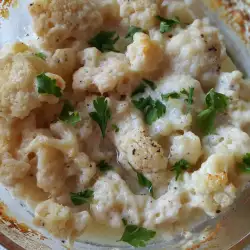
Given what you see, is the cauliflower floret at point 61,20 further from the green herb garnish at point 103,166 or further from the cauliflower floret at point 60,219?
the cauliflower floret at point 60,219

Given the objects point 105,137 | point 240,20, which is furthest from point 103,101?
point 240,20

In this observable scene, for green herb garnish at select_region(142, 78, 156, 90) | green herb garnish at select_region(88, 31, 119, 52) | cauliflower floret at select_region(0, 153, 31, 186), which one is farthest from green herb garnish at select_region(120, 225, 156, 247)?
green herb garnish at select_region(88, 31, 119, 52)

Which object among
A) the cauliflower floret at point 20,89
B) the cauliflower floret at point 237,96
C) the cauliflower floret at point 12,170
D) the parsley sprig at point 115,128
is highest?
the cauliflower floret at point 20,89

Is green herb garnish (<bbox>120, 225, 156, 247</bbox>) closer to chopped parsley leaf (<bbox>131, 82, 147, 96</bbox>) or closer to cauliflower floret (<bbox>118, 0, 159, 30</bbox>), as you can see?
chopped parsley leaf (<bbox>131, 82, 147, 96</bbox>)

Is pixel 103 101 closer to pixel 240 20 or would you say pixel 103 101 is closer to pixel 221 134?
pixel 221 134

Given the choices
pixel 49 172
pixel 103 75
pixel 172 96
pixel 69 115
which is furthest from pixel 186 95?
pixel 49 172

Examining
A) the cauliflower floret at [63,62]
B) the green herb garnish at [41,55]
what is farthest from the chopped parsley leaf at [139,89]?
the green herb garnish at [41,55]
